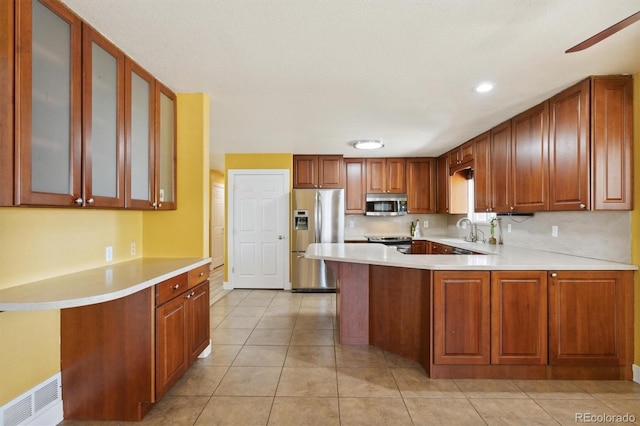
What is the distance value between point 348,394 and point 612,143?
2.75 meters

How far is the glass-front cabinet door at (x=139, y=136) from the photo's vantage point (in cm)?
206

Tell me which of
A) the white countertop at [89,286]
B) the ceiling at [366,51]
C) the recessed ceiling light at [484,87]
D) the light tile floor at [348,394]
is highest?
the ceiling at [366,51]

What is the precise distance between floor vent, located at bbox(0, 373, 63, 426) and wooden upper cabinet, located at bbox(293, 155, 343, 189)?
151 inches

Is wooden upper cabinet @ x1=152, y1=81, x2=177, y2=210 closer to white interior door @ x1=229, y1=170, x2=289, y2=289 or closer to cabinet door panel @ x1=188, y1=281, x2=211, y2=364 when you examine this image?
cabinet door panel @ x1=188, y1=281, x2=211, y2=364

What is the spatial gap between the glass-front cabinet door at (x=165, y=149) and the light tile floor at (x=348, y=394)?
4.80ft

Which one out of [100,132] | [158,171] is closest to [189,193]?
[158,171]

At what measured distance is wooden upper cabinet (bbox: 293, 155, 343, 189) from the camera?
16.7 feet

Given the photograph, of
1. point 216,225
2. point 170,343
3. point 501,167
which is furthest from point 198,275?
point 216,225

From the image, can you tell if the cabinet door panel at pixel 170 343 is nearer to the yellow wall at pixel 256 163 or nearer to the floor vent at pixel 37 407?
the floor vent at pixel 37 407

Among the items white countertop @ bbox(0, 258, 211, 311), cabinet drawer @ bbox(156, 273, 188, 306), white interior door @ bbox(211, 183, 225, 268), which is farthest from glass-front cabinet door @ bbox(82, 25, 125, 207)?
white interior door @ bbox(211, 183, 225, 268)

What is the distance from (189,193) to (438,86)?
2.36 m

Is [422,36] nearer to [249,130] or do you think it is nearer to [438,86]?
[438,86]

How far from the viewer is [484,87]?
2455 millimetres

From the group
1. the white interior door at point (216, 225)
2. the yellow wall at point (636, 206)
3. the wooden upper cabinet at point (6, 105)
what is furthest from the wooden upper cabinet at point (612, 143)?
the white interior door at point (216, 225)
